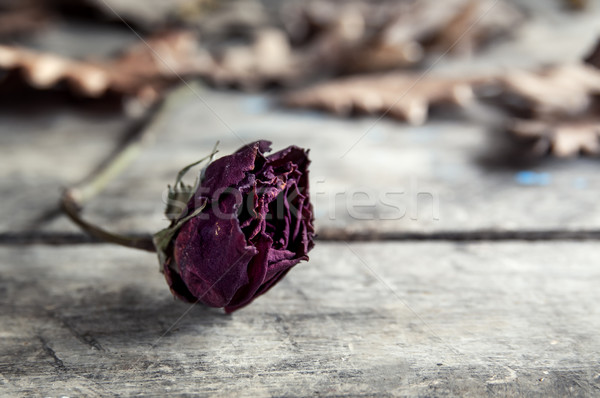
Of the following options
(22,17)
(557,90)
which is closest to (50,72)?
(22,17)

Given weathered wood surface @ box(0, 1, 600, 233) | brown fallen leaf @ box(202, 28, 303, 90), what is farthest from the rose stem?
brown fallen leaf @ box(202, 28, 303, 90)

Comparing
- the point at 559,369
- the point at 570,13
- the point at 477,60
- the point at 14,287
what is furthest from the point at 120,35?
the point at 559,369

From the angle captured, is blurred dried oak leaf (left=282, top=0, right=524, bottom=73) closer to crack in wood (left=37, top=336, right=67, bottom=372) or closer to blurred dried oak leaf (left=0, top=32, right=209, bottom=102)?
blurred dried oak leaf (left=0, top=32, right=209, bottom=102)

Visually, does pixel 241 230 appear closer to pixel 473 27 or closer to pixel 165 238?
pixel 165 238

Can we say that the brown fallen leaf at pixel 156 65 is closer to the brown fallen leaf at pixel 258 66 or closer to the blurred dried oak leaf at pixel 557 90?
the brown fallen leaf at pixel 258 66

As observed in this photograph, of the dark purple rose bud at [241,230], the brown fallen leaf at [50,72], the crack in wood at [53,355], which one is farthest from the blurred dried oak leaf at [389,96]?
the crack in wood at [53,355]

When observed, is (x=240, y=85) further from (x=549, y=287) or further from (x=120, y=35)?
(x=549, y=287)
